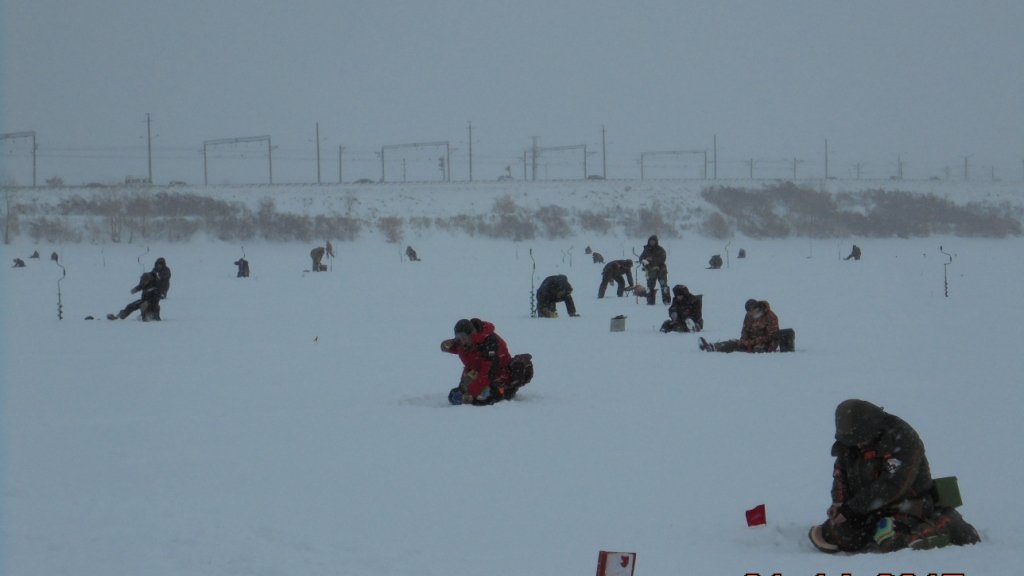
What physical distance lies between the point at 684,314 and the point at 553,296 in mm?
3886

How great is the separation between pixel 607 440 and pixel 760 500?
7.19 feet

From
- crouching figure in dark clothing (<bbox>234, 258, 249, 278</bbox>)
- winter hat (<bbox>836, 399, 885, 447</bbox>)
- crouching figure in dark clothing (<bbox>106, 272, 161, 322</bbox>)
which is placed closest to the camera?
winter hat (<bbox>836, 399, 885, 447</bbox>)

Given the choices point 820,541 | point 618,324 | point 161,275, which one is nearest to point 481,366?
point 820,541

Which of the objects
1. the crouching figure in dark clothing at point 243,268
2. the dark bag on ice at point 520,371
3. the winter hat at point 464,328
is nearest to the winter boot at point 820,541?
the winter hat at point 464,328

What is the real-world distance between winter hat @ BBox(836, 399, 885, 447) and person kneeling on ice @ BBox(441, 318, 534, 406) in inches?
211

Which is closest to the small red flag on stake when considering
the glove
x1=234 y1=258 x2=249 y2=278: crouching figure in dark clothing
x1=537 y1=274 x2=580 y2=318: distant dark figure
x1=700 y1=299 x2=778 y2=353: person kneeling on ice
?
the glove

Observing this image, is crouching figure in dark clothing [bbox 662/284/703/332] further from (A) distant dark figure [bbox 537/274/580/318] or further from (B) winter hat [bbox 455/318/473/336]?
(B) winter hat [bbox 455/318/473/336]

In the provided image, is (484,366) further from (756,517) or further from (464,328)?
(756,517)

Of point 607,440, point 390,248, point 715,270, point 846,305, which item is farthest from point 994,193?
point 607,440

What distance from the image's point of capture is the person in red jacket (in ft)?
35.3

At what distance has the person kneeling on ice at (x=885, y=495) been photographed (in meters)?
5.69

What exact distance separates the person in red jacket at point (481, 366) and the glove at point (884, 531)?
543 cm

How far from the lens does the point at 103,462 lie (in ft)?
27.2

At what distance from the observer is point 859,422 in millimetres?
5680
